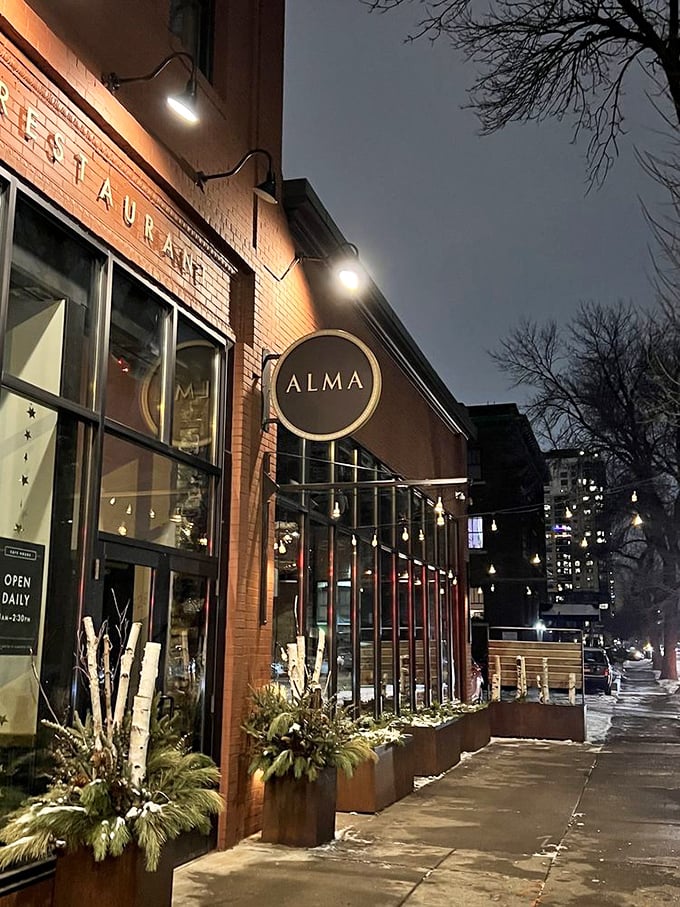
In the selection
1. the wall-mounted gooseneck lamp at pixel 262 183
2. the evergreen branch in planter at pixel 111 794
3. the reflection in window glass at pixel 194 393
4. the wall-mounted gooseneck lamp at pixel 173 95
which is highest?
the wall-mounted gooseneck lamp at pixel 262 183

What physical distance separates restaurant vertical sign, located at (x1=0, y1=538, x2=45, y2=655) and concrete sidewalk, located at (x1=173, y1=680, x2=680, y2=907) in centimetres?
226

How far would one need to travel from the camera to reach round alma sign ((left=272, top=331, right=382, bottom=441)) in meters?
9.08

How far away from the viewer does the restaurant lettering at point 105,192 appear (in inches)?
249

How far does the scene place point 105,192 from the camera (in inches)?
287

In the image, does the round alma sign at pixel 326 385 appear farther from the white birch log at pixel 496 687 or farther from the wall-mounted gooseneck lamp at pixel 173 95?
the white birch log at pixel 496 687

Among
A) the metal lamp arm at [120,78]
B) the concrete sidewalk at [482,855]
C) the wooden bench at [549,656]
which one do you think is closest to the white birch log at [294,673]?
the concrete sidewalk at [482,855]

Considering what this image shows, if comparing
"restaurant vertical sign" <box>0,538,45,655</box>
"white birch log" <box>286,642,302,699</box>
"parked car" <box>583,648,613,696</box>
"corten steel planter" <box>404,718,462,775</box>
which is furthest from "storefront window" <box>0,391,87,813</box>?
"parked car" <box>583,648,613,696</box>

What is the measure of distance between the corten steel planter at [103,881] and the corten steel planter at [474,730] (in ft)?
33.9

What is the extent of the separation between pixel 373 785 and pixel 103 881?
5.27 metres

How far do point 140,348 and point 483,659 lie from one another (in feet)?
102

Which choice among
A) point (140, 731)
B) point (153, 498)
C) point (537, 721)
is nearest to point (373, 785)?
point (153, 498)

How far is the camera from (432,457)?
19828 millimetres

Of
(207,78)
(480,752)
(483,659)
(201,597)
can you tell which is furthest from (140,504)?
(483,659)

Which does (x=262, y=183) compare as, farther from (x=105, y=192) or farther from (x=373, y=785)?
(x=373, y=785)
